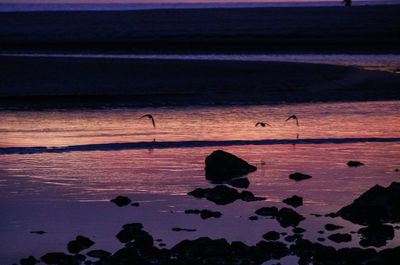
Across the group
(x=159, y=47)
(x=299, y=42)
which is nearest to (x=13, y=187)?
(x=159, y=47)

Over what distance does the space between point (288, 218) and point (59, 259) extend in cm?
324

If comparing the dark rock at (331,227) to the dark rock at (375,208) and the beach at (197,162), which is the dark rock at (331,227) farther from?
the dark rock at (375,208)

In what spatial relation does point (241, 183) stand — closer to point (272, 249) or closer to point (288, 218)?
point (288, 218)

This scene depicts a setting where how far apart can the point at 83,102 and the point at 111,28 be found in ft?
129

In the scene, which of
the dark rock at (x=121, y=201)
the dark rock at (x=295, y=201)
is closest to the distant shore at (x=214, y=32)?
the dark rock at (x=121, y=201)

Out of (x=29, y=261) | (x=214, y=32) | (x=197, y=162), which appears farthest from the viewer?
(x=214, y=32)

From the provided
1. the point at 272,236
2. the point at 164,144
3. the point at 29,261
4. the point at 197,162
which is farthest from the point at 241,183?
the point at 29,261

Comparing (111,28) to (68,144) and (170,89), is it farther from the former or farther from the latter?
(68,144)

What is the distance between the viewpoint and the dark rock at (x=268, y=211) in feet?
32.0

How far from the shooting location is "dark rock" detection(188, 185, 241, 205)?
34.9ft

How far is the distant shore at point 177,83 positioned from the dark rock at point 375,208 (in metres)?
13.2

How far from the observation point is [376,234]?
28.8ft

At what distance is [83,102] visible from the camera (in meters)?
23.0

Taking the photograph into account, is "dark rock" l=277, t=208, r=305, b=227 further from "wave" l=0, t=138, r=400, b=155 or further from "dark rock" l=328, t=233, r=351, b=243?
"wave" l=0, t=138, r=400, b=155
